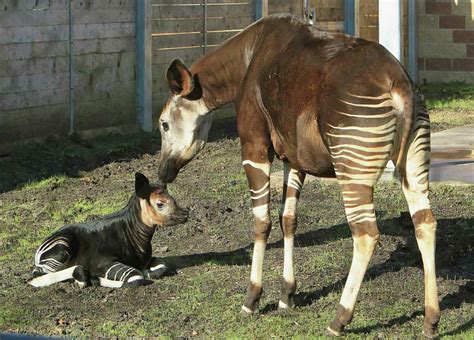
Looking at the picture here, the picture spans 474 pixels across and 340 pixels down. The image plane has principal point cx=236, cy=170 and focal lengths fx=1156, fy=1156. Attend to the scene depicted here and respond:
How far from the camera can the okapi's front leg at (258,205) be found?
770 cm

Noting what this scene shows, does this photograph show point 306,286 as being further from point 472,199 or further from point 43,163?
point 43,163

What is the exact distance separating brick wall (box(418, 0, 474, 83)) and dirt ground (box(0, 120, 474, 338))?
10.6 metres

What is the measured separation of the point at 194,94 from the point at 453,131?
878 centimetres

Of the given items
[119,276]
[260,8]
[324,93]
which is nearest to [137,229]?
[119,276]

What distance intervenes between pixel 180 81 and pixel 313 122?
130 cm

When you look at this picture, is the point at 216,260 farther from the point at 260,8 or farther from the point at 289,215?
the point at 260,8

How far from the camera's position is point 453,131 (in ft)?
53.3

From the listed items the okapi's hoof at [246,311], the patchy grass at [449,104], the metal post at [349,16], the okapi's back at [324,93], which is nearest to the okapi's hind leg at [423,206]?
Answer: the okapi's back at [324,93]

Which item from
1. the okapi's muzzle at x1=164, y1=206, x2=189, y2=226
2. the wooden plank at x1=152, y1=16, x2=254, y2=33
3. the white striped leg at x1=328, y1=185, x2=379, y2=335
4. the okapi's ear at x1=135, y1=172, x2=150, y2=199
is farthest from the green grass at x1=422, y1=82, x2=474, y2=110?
the white striped leg at x1=328, y1=185, x2=379, y2=335

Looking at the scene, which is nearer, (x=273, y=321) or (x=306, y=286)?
(x=273, y=321)

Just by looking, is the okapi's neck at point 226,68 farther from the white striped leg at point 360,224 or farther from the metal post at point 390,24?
the metal post at point 390,24

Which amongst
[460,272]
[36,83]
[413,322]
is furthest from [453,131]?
[413,322]

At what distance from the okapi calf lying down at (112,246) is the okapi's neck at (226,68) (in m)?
0.93

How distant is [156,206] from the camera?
867cm
